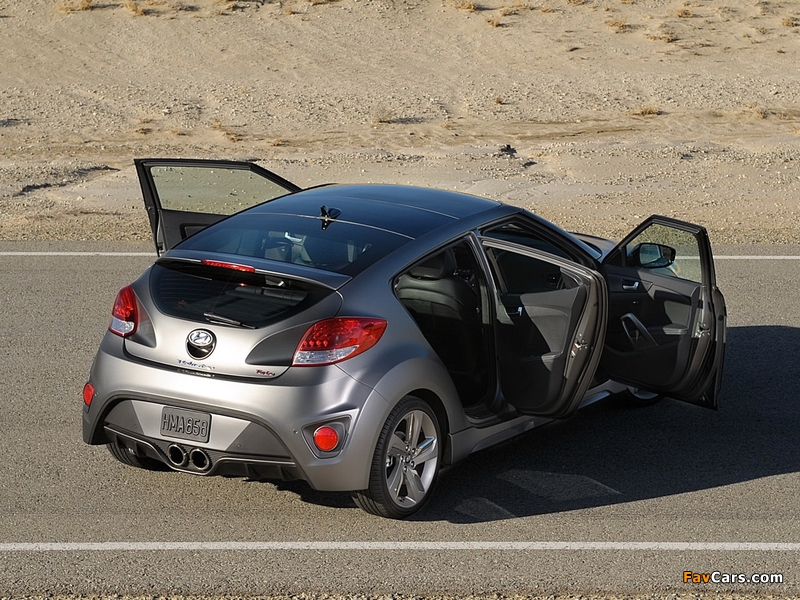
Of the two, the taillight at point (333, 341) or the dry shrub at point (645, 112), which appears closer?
the taillight at point (333, 341)

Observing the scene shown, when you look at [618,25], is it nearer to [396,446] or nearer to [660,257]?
[660,257]

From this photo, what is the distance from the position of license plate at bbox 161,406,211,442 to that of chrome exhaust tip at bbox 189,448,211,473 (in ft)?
0.19

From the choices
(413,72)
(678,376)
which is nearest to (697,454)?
(678,376)

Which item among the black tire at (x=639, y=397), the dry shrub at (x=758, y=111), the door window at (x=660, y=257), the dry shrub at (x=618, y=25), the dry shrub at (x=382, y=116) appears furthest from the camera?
the dry shrub at (x=618, y=25)

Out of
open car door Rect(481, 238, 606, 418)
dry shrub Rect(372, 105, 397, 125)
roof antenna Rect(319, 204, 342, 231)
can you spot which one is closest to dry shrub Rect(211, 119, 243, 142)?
dry shrub Rect(372, 105, 397, 125)

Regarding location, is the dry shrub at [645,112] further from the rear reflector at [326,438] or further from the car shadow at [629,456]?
the rear reflector at [326,438]

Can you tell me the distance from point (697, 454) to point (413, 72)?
23171mm

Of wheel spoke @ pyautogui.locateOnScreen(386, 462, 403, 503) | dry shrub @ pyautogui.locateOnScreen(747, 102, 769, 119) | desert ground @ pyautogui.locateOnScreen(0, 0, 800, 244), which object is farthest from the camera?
dry shrub @ pyautogui.locateOnScreen(747, 102, 769, 119)

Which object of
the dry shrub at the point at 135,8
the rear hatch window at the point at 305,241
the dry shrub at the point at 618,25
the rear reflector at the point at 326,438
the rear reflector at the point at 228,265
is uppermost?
the dry shrub at the point at 135,8

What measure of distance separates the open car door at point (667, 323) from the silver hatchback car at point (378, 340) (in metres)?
0.01

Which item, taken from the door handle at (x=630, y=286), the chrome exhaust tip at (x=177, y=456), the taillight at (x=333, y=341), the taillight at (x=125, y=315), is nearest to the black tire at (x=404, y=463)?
the taillight at (x=333, y=341)

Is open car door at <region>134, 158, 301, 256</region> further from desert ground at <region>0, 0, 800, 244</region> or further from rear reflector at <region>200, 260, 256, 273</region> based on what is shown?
desert ground at <region>0, 0, 800, 244</region>

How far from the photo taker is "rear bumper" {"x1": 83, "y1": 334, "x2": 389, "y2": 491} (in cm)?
532

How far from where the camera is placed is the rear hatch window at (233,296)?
18.0 feet
